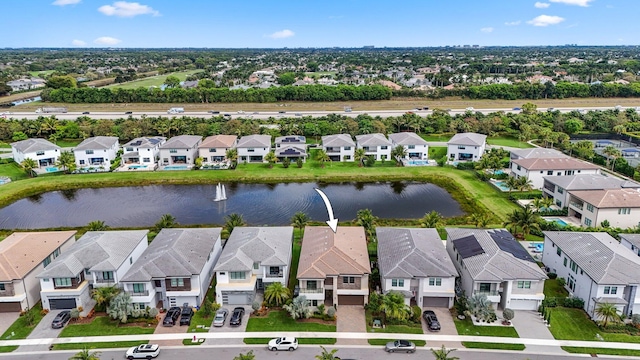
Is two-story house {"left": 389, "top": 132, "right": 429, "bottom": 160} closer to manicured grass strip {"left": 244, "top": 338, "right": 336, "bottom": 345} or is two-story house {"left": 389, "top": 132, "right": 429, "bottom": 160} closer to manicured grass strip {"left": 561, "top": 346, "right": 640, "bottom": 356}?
manicured grass strip {"left": 561, "top": 346, "right": 640, "bottom": 356}

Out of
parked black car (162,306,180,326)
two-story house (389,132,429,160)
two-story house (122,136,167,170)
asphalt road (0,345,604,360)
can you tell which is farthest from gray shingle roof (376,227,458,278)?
two-story house (122,136,167,170)

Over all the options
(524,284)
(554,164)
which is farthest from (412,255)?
(554,164)

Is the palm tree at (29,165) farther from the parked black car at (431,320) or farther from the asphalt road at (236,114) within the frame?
the parked black car at (431,320)

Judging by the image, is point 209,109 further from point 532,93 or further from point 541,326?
point 541,326

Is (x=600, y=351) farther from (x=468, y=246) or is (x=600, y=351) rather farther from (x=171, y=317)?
(x=171, y=317)

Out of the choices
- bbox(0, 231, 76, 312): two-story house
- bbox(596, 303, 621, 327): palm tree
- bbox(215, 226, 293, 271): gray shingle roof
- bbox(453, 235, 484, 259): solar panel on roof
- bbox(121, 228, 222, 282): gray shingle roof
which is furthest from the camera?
bbox(453, 235, 484, 259): solar panel on roof

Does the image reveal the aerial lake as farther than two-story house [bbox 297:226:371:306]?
Yes

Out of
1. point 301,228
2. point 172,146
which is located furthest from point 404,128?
point 301,228
